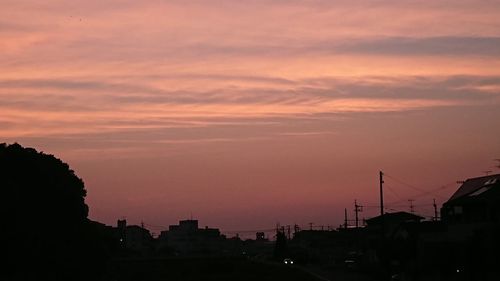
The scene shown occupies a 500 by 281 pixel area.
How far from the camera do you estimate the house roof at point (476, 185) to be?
7156 centimetres

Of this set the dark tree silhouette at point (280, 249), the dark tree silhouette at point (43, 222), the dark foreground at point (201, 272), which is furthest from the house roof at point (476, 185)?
the dark tree silhouette at point (280, 249)

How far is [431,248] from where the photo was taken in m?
69.5

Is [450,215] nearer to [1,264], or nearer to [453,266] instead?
[453,266]

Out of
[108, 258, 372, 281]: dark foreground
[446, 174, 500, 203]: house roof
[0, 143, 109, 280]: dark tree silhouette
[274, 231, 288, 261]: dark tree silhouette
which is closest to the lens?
[0, 143, 109, 280]: dark tree silhouette

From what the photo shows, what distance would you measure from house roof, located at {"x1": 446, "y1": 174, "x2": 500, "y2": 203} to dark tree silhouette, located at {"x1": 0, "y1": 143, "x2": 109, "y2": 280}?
107 ft

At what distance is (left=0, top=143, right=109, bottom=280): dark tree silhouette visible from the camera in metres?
43.3

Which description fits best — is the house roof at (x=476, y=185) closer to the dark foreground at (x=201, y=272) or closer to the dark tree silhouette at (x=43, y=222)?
the dark foreground at (x=201, y=272)

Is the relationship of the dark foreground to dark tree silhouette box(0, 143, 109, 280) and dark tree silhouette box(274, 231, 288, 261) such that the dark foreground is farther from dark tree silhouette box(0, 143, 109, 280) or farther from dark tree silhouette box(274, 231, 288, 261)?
dark tree silhouette box(274, 231, 288, 261)

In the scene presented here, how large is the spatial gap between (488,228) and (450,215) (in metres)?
17.4

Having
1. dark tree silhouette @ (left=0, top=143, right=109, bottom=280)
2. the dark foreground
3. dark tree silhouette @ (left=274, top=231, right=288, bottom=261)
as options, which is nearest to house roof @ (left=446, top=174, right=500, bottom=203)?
the dark foreground

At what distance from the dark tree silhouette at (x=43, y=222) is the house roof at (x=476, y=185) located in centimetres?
3248

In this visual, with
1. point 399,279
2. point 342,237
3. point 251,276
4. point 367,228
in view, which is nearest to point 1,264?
point 399,279

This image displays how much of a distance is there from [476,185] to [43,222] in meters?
42.9

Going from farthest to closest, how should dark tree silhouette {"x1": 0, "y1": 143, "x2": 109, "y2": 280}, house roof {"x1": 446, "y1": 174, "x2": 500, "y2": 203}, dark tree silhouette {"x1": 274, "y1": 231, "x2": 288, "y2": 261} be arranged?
dark tree silhouette {"x1": 274, "y1": 231, "x2": 288, "y2": 261} < house roof {"x1": 446, "y1": 174, "x2": 500, "y2": 203} < dark tree silhouette {"x1": 0, "y1": 143, "x2": 109, "y2": 280}
